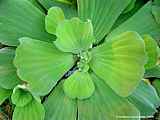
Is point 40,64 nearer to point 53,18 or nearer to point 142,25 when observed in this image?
point 53,18

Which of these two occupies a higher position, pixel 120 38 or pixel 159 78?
pixel 120 38

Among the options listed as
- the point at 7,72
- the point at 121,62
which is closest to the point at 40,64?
the point at 7,72

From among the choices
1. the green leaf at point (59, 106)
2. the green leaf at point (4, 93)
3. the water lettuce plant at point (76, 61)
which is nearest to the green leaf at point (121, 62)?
the water lettuce plant at point (76, 61)

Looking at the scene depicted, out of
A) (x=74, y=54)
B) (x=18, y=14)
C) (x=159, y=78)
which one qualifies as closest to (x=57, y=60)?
(x=74, y=54)

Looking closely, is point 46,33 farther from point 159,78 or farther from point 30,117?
point 159,78

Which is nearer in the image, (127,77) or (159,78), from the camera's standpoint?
(127,77)
